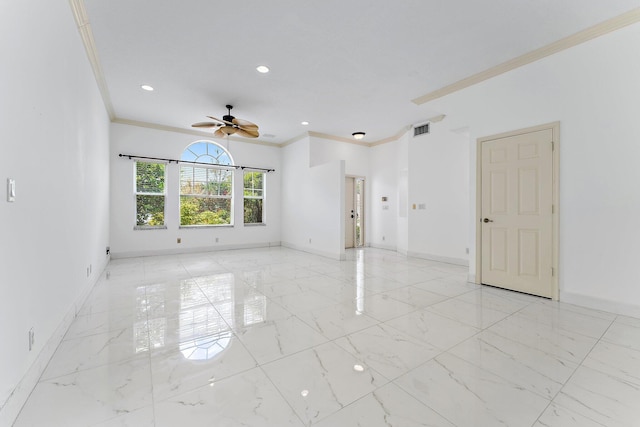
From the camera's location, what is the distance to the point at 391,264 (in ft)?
18.6

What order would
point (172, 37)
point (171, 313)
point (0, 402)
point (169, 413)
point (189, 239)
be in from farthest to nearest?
point (189, 239) < point (172, 37) < point (171, 313) < point (169, 413) < point (0, 402)

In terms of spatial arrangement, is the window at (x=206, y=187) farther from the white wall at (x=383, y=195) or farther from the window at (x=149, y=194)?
the white wall at (x=383, y=195)

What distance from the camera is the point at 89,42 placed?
328cm

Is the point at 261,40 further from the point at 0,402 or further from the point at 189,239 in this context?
the point at 189,239

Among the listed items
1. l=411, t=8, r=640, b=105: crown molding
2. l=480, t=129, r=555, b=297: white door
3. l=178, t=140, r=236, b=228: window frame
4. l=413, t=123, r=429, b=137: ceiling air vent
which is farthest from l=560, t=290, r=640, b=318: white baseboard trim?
l=178, t=140, r=236, b=228: window frame

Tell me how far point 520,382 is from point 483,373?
21cm

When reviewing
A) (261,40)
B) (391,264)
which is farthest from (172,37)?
(391,264)

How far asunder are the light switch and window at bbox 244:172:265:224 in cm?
619

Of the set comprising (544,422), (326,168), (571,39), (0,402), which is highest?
(571,39)

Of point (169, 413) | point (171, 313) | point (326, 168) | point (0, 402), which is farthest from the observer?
point (326, 168)

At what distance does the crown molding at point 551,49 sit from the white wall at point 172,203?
5.14 meters

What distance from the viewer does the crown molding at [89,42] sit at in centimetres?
274

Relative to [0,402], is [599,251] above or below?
above

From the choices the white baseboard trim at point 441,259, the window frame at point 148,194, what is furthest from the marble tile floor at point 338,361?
the window frame at point 148,194
